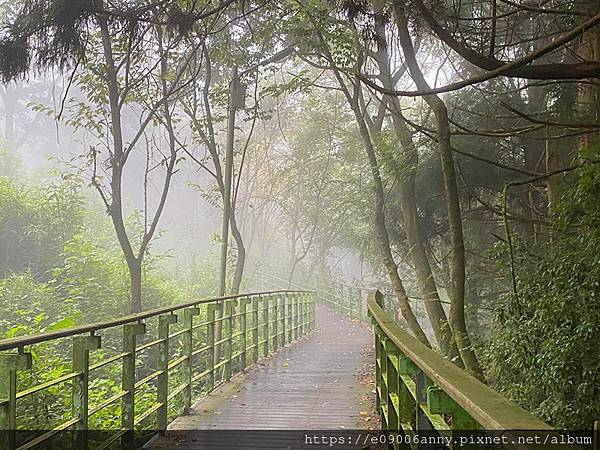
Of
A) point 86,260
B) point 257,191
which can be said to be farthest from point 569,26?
point 257,191

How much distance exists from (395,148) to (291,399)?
5.35 meters

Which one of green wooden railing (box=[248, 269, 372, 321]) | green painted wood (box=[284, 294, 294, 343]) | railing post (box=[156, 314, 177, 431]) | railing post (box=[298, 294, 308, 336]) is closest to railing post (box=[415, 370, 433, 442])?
railing post (box=[156, 314, 177, 431])

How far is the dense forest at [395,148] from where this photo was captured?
16.5 feet

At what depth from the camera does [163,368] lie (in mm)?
5309

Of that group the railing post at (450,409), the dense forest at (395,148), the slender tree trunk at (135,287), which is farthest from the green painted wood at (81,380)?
the slender tree trunk at (135,287)

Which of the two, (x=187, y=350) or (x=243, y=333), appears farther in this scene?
(x=243, y=333)

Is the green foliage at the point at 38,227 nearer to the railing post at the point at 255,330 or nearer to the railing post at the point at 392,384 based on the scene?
the railing post at the point at 255,330

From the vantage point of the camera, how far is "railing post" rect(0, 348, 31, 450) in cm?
289

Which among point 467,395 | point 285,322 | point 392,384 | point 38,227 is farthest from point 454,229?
point 38,227

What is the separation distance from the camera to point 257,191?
2936cm

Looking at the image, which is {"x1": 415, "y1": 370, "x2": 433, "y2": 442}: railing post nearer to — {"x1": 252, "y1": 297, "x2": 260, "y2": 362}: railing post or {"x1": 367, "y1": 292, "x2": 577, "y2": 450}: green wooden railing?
{"x1": 367, "y1": 292, "x2": 577, "y2": 450}: green wooden railing

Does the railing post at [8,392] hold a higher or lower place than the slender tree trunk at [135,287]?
lower

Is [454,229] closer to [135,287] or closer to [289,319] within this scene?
[135,287]

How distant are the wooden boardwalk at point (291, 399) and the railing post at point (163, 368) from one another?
0.41 feet
